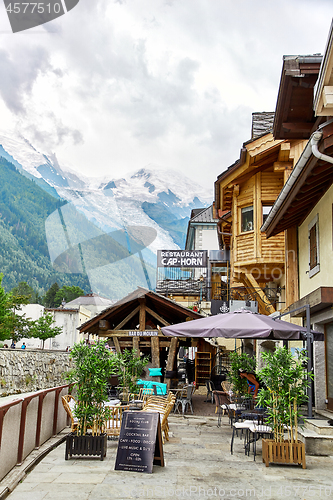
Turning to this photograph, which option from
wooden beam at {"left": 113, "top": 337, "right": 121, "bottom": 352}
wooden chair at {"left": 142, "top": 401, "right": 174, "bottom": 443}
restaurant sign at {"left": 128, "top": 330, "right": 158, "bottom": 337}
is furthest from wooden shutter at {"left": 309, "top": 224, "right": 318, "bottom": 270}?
wooden beam at {"left": 113, "top": 337, "right": 121, "bottom": 352}

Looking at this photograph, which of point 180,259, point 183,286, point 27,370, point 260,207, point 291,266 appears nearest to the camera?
point 291,266

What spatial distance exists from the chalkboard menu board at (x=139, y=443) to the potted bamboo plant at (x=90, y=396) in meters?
0.70

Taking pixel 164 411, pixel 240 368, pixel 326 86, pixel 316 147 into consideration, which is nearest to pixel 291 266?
pixel 240 368

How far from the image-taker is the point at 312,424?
7.74m

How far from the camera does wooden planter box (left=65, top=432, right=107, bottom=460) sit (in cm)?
641

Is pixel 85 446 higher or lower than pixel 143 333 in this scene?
lower

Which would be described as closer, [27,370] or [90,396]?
[90,396]

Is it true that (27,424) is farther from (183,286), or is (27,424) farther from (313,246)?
(183,286)

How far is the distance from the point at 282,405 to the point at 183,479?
1823 millimetres

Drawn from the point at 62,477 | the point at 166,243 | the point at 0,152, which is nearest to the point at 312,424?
the point at 62,477

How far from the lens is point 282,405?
21.0ft

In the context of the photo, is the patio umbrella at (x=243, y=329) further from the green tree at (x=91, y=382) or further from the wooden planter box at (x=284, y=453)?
the green tree at (x=91, y=382)

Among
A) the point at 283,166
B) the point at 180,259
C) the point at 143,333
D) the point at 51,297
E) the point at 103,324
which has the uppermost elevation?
the point at 51,297

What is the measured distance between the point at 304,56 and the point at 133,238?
6.20 metres
